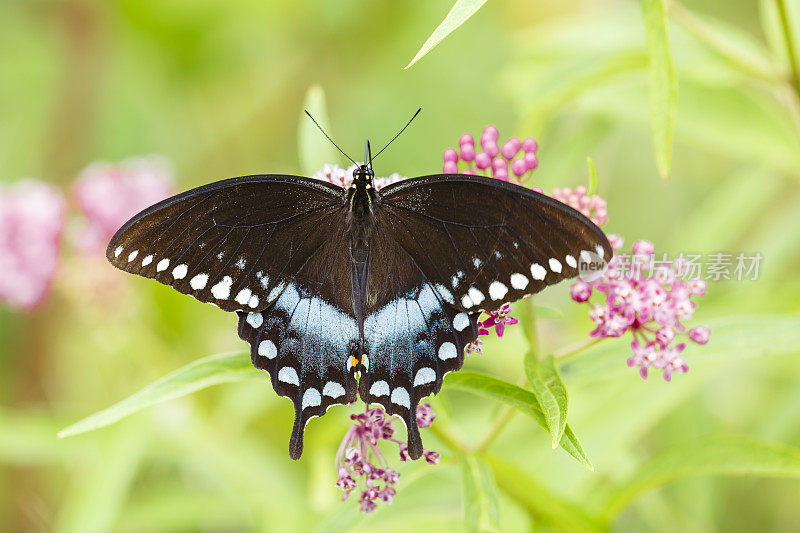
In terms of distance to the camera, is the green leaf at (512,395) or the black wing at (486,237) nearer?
the green leaf at (512,395)

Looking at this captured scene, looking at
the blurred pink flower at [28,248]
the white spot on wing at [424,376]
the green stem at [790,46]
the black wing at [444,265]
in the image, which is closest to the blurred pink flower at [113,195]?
the blurred pink flower at [28,248]

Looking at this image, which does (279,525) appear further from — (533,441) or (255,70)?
(255,70)

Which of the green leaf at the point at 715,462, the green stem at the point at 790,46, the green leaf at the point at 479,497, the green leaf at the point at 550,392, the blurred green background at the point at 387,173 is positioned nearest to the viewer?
the green leaf at the point at 550,392

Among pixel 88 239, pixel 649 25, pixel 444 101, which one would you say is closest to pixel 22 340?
pixel 88 239

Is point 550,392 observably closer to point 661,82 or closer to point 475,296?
point 475,296

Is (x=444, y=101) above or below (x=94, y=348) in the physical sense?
above

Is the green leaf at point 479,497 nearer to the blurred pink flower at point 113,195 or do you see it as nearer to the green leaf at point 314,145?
the green leaf at point 314,145
